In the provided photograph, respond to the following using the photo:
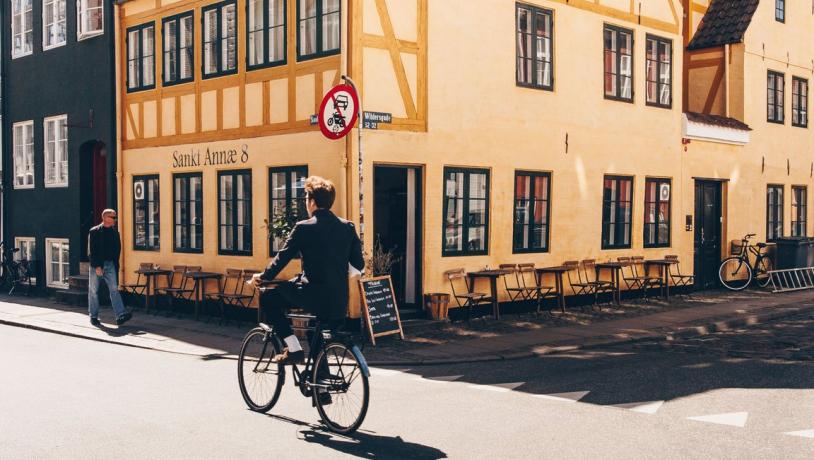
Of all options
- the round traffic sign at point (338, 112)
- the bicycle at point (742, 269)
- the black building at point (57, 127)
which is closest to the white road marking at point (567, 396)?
the round traffic sign at point (338, 112)

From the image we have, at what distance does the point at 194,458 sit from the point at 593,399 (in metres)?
3.74

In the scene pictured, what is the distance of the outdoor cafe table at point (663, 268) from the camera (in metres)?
18.2

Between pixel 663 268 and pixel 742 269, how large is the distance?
109 inches

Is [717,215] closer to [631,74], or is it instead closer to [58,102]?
[631,74]

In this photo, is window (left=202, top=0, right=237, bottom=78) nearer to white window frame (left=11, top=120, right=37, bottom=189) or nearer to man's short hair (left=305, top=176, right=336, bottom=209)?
white window frame (left=11, top=120, right=37, bottom=189)

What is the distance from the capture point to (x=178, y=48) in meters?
16.9

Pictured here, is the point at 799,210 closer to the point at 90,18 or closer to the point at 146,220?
the point at 146,220

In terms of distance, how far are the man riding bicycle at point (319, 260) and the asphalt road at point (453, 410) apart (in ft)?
3.25

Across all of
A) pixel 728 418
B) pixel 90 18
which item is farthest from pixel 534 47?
pixel 728 418

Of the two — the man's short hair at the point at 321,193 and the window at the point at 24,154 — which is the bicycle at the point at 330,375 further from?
the window at the point at 24,154

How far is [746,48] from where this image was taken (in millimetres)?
20781

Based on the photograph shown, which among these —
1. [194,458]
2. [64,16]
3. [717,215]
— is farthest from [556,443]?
[64,16]

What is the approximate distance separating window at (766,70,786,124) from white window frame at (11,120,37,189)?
1636 cm

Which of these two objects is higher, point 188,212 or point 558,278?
point 188,212
